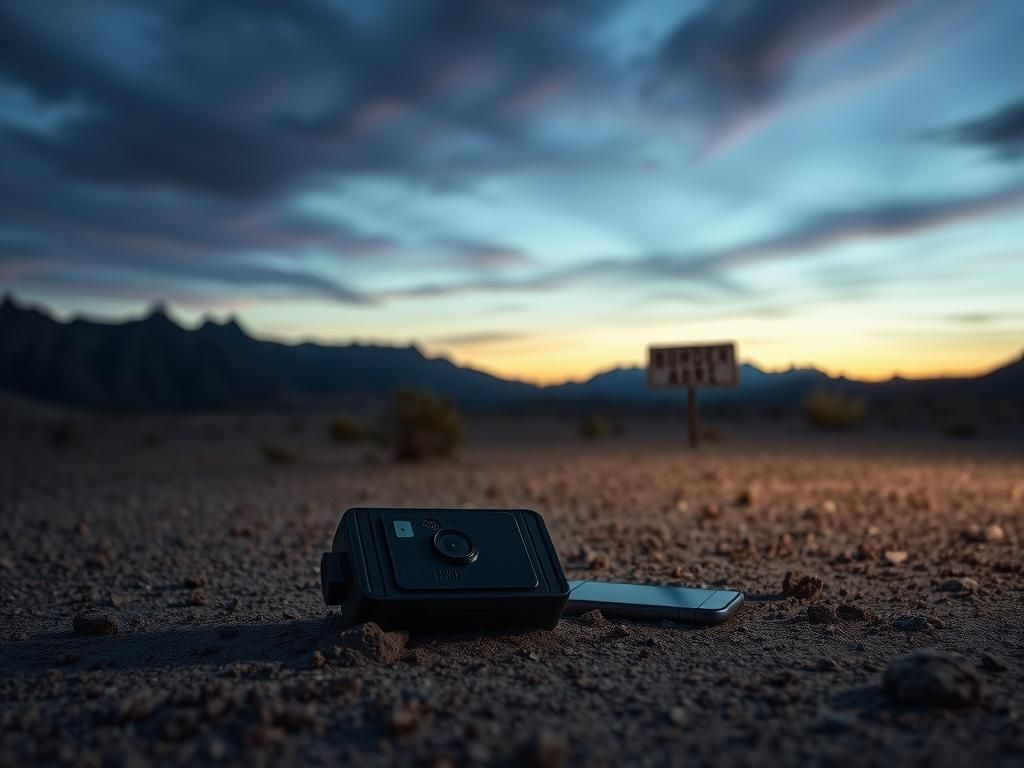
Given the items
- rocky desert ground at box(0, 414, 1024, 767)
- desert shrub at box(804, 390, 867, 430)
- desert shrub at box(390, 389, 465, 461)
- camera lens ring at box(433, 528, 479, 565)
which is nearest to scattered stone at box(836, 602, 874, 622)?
rocky desert ground at box(0, 414, 1024, 767)

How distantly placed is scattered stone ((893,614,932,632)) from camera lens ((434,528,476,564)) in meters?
2.35

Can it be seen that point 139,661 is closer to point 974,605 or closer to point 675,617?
point 675,617

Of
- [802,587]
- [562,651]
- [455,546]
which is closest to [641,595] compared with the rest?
[562,651]

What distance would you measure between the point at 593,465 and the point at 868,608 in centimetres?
1145

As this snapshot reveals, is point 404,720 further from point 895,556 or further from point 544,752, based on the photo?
point 895,556

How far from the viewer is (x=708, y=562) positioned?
654 centimetres

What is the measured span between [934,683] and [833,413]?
28.4 meters

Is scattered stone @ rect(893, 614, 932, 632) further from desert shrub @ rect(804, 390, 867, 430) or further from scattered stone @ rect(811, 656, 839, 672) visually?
desert shrub @ rect(804, 390, 867, 430)

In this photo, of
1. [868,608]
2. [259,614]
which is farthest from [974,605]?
[259,614]

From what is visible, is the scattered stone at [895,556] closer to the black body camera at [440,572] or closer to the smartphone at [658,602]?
the smartphone at [658,602]

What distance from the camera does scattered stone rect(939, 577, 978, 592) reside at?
530 cm

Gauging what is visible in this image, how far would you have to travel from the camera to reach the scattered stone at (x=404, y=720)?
293cm

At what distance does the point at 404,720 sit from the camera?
2.93 metres

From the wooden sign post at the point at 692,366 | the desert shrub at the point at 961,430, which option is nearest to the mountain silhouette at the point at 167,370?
the desert shrub at the point at 961,430
